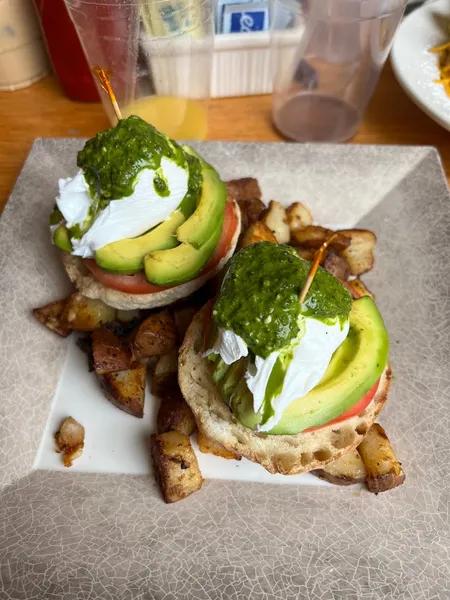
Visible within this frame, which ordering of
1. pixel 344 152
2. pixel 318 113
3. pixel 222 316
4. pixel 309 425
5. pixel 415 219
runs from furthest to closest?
pixel 318 113
pixel 344 152
pixel 415 219
pixel 309 425
pixel 222 316

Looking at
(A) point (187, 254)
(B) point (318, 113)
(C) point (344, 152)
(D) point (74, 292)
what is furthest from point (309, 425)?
(B) point (318, 113)

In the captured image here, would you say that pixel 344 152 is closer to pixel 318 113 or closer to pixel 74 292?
pixel 318 113

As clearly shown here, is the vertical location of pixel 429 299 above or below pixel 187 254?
below

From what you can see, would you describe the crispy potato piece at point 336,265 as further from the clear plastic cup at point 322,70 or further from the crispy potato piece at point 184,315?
the clear plastic cup at point 322,70

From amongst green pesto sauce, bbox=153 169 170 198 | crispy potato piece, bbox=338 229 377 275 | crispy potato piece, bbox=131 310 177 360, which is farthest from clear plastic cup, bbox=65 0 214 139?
crispy potato piece, bbox=131 310 177 360

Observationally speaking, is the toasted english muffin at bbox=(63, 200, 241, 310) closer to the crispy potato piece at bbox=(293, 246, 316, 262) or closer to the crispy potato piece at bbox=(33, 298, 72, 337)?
the crispy potato piece at bbox=(33, 298, 72, 337)

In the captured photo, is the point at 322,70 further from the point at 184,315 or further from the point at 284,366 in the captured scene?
the point at 284,366

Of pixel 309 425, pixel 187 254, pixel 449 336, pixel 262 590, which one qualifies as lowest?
pixel 262 590

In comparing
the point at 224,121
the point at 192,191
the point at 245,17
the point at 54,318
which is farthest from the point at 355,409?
the point at 245,17
